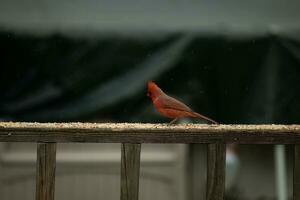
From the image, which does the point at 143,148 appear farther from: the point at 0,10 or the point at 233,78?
the point at 0,10

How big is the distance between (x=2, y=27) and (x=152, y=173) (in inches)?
34.2

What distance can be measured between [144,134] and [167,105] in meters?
0.15

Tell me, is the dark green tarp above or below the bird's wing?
above

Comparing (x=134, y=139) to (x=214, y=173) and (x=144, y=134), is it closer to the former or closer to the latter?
(x=144, y=134)

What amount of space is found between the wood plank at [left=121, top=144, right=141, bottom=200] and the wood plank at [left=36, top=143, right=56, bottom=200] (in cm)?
26

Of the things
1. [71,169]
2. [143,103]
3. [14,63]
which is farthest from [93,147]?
[14,63]

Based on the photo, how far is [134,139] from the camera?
236cm

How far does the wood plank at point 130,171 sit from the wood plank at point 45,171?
0.26 metres

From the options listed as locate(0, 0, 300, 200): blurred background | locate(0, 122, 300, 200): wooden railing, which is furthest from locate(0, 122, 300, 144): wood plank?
locate(0, 0, 300, 200): blurred background

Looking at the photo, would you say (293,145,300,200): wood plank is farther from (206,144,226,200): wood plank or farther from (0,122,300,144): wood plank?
(206,144,226,200): wood plank

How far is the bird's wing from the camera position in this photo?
242 centimetres

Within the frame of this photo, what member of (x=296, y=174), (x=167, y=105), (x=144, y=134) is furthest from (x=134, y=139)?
(x=296, y=174)

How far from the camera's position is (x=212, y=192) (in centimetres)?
237

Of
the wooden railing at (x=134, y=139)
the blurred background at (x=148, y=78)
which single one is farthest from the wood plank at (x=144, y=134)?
the blurred background at (x=148, y=78)
